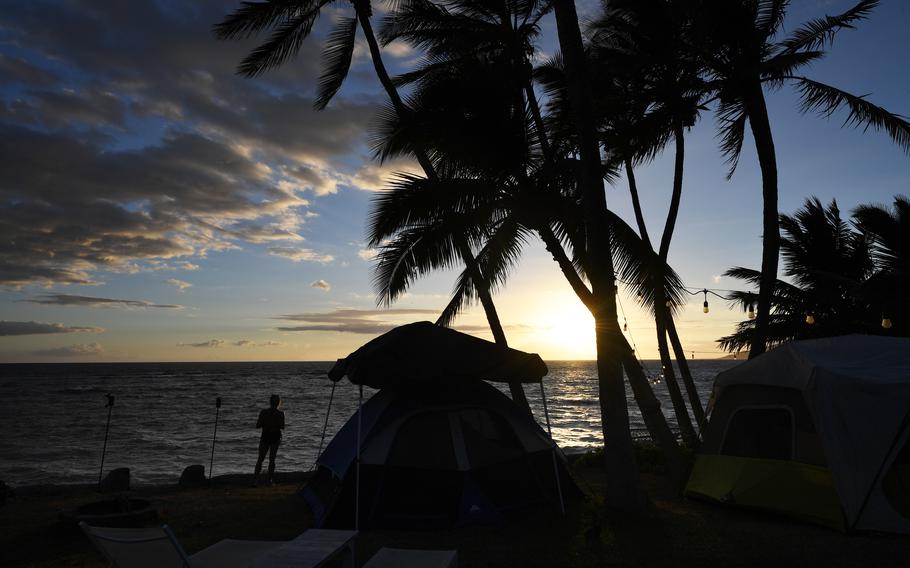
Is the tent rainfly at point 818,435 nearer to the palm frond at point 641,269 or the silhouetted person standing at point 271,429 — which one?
the palm frond at point 641,269

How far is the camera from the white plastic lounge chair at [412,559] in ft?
15.2

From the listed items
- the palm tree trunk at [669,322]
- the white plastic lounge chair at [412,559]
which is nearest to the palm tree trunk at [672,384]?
the palm tree trunk at [669,322]

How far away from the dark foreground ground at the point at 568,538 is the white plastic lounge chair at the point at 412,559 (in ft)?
3.62

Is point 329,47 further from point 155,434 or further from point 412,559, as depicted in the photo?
point 155,434

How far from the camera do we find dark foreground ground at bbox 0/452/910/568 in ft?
19.3

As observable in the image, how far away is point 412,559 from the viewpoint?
189 inches

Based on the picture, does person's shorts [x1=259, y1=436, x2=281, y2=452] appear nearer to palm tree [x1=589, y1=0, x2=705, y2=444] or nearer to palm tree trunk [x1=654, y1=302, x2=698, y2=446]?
palm tree [x1=589, y1=0, x2=705, y2=444]

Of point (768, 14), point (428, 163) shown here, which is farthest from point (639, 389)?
point (768, 14)

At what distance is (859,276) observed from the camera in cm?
2195

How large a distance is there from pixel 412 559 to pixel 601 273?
4604mm

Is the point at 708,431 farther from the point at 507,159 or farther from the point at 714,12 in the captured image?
the point at 714,12

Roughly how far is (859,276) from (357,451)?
22431 mm

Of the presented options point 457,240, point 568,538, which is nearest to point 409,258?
point 457,240

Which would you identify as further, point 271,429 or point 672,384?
point 672,384
